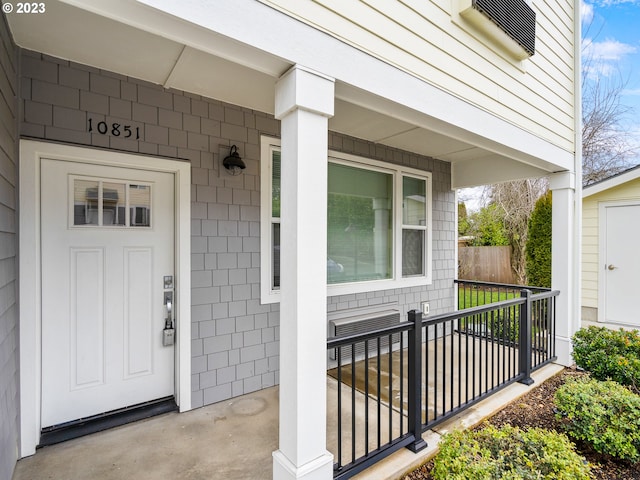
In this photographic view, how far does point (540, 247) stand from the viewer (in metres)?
6.57

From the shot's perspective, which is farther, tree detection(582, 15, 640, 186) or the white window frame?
tree detection(582, 15, 640, 186)

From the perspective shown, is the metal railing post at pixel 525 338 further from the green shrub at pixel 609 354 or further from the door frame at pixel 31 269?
the door frame at pixel 31 269

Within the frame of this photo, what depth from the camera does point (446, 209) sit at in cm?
494

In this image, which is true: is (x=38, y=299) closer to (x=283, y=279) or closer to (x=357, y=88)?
(x=283, y=279)

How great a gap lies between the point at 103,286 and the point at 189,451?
1.34 metres

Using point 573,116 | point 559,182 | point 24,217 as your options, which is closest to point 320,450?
point 24,217

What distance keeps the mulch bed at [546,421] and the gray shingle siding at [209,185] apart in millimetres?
1650

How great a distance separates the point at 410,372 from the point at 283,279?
1.19 metres

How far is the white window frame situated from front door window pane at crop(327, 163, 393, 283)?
66 mm

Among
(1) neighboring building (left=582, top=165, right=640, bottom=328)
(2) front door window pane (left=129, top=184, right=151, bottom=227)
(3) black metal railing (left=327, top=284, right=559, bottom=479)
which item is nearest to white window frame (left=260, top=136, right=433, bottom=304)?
(3) black metal railing (left=327, top=284, right=559, bottom=479)

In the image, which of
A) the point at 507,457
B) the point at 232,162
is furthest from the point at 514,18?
the point at 507,457

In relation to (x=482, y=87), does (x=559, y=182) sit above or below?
below

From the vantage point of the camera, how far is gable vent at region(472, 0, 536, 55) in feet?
8.68

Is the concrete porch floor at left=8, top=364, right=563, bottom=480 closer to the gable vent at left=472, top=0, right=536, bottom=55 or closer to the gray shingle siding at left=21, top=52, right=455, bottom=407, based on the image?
the gray shingle siding at left=21, top=52, right=455, bottom=407
